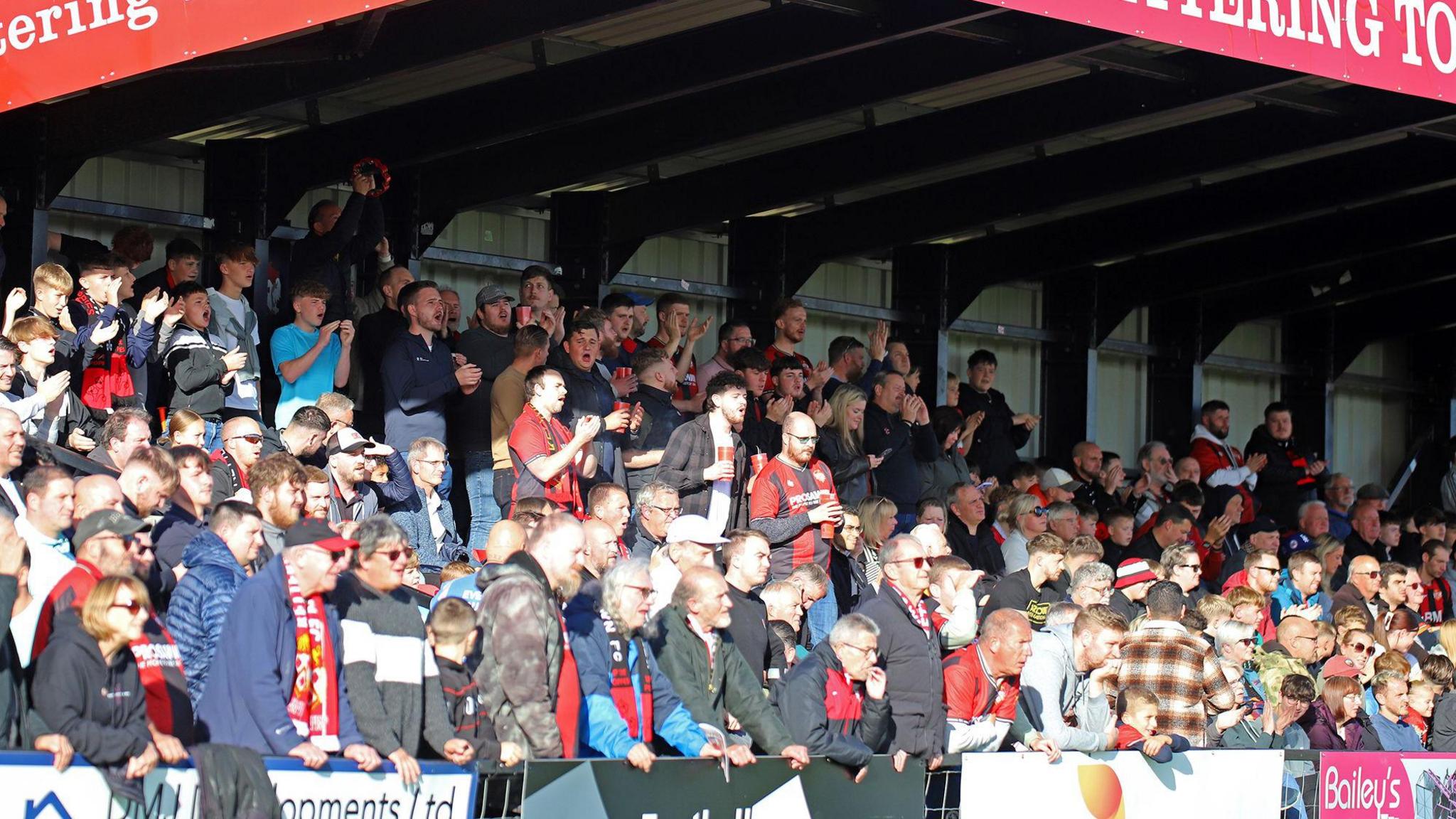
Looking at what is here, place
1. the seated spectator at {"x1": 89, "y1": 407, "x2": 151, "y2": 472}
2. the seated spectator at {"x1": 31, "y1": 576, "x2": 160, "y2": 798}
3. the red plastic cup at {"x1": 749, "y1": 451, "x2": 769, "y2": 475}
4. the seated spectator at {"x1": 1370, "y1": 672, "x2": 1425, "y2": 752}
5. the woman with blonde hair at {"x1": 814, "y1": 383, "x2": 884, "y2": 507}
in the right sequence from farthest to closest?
the woman with blonde hair at {"x1": 814, "y1": 383, "x2": 884, "y2": 507}
the seated spectator at {"x1": 1370, "y1": 672, "x2": 1425, "y2": 752}
the red plastic cup at {"x1": 749, "y1": 451, "x2": 769, "y2": 475}
the seated spectator at {"x1": 89, "y1": 407, "x2": 151, "y2": 472}
the seated spectator at {"x1": 31, "y1": 576, "x2": 160, "y2": 798}

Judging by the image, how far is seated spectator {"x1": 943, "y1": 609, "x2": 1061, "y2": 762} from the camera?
342 inches

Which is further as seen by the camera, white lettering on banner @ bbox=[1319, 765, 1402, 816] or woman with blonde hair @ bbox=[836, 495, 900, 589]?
woman with blonde hair @ bbox=[836, 495, 900, 589]

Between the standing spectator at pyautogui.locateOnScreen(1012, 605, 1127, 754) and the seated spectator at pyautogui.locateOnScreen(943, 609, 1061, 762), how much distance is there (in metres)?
0.16

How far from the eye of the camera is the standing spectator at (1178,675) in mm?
9641

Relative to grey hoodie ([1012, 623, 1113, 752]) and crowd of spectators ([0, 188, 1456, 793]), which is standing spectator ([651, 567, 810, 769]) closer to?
crowd of spectators ([0, 188, 1456, 793])

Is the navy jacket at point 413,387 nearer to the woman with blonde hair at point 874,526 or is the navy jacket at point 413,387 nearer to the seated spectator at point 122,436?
the seated spectator at point 122,436

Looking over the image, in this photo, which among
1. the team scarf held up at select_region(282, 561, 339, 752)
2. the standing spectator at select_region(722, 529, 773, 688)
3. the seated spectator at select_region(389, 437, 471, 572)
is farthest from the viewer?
the seated spectator at select_region(389, 437, 471, 572)

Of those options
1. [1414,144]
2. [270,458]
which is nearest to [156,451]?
[270,458]

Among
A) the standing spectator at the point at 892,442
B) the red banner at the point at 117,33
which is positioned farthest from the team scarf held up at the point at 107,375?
the standing spectator at the point at 892,442

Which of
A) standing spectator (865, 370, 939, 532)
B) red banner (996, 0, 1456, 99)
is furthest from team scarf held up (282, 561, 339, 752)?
standing spectator (865, 370, 939, 532)

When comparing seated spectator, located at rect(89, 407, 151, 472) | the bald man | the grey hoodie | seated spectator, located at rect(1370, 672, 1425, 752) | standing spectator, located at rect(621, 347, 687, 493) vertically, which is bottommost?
seated spectator, located at rect(1370, 672, 1425, 752)

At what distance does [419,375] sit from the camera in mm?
10883

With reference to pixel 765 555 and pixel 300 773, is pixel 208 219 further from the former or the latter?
pixel 300 773

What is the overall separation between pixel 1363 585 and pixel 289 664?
9.41 m
